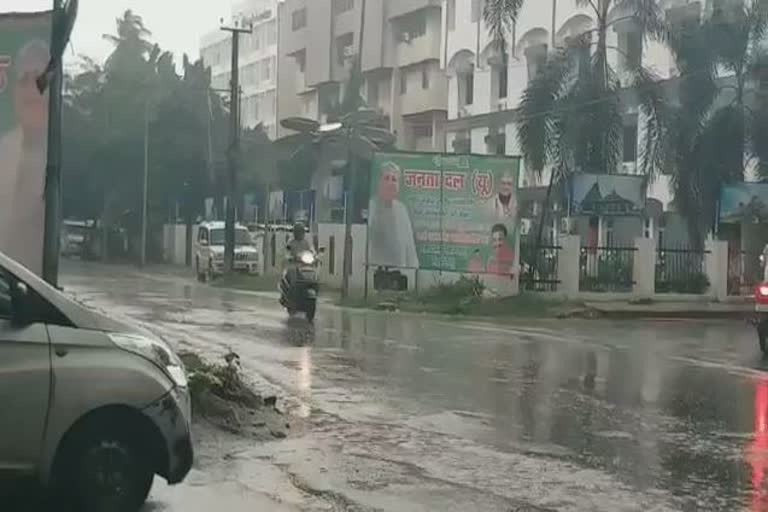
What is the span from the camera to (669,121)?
1304 inches

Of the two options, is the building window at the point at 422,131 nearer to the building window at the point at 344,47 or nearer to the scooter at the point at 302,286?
the building window at the point at 344,47

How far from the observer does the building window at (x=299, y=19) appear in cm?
7469

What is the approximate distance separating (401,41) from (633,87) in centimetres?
3089

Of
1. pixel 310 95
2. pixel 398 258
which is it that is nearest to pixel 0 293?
pixel 398 258

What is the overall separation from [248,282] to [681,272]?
1491 cm

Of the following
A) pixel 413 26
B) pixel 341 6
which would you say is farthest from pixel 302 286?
pixel 341 6

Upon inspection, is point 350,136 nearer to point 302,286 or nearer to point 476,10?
point 302,286

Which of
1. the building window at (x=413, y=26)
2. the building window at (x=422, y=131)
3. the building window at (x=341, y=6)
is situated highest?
the building window at (x=341, y=6)

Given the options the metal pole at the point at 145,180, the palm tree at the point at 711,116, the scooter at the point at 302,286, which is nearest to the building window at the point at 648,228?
the palm tree at the point at 711,116

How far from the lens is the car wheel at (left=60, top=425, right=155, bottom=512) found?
6.43 meters

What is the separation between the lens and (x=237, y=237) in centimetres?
4594

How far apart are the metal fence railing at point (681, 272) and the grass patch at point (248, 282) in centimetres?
1202

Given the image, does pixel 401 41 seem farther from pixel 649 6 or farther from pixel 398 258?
pixel 398 258

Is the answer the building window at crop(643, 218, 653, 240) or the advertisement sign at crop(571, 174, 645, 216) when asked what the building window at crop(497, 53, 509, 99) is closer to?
the building window at crop(643, 218, 653, 240)
